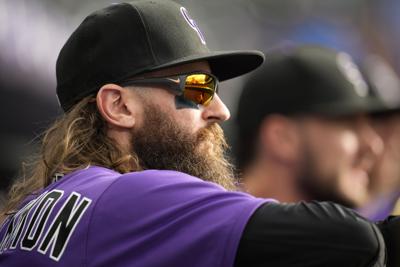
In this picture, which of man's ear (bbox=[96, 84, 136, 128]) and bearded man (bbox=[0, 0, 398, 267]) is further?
man's ear (bbox=[96, 84, 136, 128])

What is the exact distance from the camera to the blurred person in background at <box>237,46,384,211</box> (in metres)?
2.22

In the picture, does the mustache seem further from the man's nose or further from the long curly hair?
the long curly hair

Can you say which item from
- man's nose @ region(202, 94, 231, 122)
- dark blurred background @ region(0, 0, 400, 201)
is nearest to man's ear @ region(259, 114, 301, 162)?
man's nose @ region(202, 94, 231, 122)

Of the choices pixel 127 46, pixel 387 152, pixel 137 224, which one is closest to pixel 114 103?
pixel 127 46

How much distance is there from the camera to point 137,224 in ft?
6.40

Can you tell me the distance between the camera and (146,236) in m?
1.93

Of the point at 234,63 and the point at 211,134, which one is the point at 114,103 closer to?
the point at 211,134

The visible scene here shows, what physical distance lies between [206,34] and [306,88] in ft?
15.4

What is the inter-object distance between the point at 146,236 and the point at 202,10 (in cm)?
532

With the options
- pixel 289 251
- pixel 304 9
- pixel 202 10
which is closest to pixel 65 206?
pixel 289 251

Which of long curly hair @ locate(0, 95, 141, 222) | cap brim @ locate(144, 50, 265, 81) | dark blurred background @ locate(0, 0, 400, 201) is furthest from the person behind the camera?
dark blurred background @ locate(0, 0, 400, 201)

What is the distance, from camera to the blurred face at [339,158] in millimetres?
2197

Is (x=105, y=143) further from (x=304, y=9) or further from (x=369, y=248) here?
(x=304, y=9)

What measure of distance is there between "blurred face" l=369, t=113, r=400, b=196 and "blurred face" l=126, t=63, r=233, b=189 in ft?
2.09
